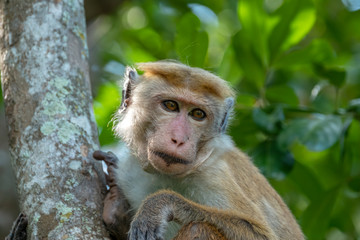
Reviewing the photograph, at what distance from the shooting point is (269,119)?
594 centimetres

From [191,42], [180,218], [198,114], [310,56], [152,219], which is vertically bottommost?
[180,218]

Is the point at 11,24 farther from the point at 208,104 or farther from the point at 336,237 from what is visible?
the point at 336,237

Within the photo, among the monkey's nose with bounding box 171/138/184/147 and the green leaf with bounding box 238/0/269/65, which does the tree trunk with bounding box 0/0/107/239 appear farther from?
the green leaf with bounding box 238/0/269/65

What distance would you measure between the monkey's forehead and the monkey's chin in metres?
0.85

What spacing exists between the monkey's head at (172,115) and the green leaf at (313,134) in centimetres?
110

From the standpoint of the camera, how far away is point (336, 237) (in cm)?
931

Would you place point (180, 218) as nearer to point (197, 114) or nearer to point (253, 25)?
point (197, 114)

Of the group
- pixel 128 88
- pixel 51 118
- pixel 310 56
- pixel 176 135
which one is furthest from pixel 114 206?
pixel 310 56

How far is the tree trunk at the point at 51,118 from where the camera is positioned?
12.6 ft

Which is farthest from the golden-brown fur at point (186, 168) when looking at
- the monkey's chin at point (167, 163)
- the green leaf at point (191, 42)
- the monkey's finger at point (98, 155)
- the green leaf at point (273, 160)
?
the green leaf at point (191, 42)

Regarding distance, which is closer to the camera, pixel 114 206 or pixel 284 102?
pixel 114 206

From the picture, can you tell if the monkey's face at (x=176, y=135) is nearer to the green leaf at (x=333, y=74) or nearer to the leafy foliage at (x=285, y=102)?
the leafy foliage at (x=285, y=102)

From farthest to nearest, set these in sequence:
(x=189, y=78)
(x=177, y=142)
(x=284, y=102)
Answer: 1. (x=284, y=102)
2. (x=189, y=78)
3. (x=177, y=142)

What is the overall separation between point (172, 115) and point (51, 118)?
1.11 m
